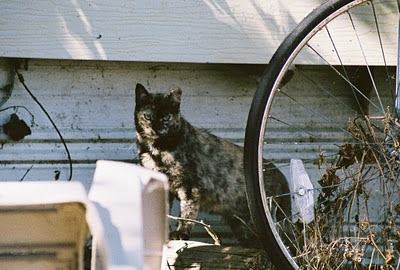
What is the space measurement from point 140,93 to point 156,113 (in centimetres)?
14

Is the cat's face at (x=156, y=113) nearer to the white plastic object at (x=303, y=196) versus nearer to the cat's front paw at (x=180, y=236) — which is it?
the cat's front paw at (x=180, y=236)

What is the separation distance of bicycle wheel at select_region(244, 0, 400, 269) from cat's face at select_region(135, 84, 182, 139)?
49cm

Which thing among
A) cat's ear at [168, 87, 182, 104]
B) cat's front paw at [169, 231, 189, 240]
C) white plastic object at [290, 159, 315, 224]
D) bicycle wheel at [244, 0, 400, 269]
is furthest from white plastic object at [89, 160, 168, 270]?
cat's ear at [168, 87, 182, 104]

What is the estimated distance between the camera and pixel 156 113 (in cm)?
401

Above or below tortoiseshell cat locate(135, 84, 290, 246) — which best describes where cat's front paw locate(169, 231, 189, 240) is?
below

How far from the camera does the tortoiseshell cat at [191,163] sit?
13.0ft

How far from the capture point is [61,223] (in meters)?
1.21

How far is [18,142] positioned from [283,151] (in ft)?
4.53

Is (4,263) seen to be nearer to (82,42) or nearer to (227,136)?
(82,42)

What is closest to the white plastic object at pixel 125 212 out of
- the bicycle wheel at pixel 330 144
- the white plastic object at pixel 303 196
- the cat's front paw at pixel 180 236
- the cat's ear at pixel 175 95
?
the bicycle wheel at pixel 330 144

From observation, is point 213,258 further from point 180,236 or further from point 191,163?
point 191,163

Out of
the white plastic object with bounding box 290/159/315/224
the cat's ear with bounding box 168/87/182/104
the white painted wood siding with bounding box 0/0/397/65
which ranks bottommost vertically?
the white plastic object with bounding box 290/159/315/224

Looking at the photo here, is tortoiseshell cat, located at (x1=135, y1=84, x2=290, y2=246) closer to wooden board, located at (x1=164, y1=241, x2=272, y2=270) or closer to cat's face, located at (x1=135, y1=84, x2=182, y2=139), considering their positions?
cat's face, located at (x1=135, y1=84, x2=182, y2=139)

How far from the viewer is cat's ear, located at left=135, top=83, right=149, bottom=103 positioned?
3.91 m
